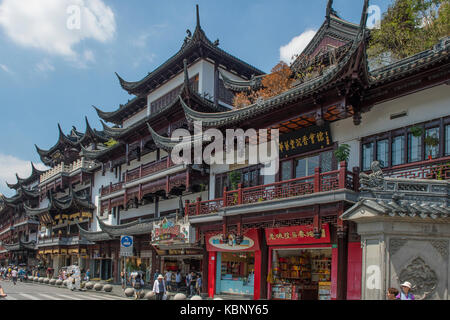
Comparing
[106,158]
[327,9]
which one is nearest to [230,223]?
[327,9]

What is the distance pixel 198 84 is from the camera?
2936 cm

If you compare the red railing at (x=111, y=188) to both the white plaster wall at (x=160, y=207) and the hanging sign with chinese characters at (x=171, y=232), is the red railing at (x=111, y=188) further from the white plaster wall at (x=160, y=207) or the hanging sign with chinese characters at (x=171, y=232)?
the hanging sign with chinese characters at (x=171, y=232)

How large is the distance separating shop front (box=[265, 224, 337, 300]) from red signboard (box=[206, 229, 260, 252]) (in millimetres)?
659

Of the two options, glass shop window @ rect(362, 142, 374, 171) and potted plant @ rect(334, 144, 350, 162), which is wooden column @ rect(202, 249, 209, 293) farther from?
glass shop window @ rect(362, 142, 374, 171)

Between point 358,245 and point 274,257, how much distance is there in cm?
492

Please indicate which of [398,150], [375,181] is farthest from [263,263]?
[375,181]

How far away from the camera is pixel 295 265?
1877cm

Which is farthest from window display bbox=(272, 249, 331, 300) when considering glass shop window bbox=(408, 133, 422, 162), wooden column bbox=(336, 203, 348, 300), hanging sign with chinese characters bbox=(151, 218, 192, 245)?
glass shop window bbox=(408, 133, 422, 162)

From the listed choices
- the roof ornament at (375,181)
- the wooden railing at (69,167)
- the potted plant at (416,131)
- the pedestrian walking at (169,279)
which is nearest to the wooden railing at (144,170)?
the pedestrian walking at (169,279)

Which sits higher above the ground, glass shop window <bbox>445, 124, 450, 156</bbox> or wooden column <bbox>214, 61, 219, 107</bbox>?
wooden column <bbox>214, 61, 219, 107</bbox>

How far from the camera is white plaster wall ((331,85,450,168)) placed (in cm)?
1431

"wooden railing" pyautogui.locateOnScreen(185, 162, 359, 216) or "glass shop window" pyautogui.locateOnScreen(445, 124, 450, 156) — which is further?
"wooden railing" pyautogui.locateOnScreen(185, 162, 359, 216)

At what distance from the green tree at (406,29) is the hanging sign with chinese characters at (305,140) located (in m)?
5.77

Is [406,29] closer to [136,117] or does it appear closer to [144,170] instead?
[144,170]
